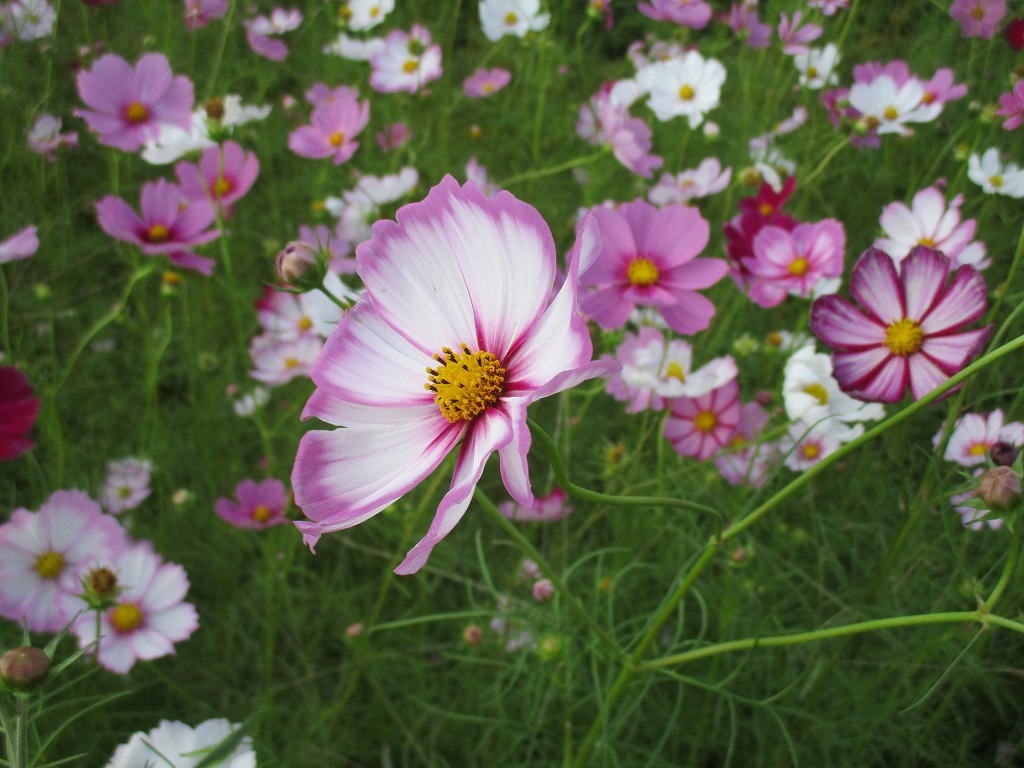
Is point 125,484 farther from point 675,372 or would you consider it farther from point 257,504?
point 675,372

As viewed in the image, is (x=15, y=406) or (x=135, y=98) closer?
(x=15, y=406)

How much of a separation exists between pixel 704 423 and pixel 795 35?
2.44 feet

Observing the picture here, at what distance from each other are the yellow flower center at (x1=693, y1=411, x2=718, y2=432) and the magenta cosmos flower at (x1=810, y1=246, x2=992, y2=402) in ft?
0.93

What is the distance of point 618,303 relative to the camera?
748 mm

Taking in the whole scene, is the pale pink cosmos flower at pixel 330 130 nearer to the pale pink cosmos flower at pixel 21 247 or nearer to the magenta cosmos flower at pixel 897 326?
the pale pink cosmos flower at pixel 21 247

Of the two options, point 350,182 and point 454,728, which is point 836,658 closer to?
point 454,728

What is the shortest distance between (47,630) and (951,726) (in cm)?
105

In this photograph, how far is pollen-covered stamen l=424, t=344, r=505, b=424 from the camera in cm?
45

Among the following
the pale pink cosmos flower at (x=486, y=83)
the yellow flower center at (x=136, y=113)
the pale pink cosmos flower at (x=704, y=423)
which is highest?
the pale pink cosmos flower at (x=486, y=83)

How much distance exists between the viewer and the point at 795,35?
1.30 m

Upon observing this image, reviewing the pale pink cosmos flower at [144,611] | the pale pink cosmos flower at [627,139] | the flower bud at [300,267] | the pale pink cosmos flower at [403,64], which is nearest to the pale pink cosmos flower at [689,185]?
the pale pink cosmos flower at [627,139]

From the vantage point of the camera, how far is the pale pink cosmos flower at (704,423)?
0.92 metres

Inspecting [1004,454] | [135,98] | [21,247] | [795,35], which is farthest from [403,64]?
[1004,454]

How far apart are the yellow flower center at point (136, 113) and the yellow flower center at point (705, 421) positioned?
825 mm
